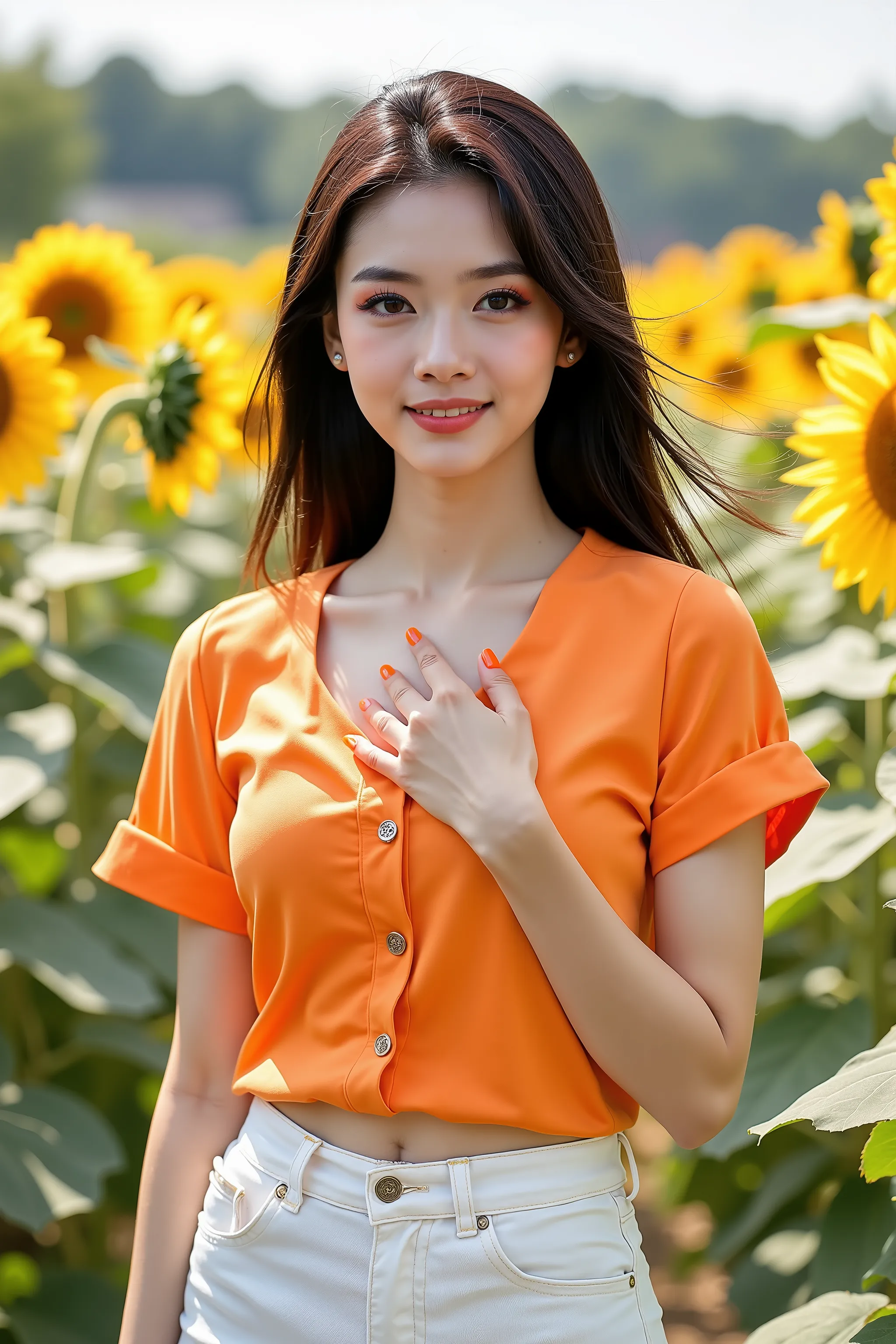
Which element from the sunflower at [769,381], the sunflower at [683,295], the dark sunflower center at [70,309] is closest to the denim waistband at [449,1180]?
the dark sunflower center at [70,309]

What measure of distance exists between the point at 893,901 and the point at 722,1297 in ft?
8.46

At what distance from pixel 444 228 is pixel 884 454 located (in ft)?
Result: 2.31

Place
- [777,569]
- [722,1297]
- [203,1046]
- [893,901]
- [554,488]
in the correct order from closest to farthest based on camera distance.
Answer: [893,901] < [203,1046] < [554,488] < [777,569] < [722,1297]

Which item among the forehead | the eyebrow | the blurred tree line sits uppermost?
the blurred tree line

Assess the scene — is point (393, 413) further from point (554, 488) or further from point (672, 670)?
point (672, 670)

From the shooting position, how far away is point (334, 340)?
1696 mm

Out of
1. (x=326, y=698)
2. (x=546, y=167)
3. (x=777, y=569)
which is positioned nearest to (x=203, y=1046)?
(x=326, y=698)

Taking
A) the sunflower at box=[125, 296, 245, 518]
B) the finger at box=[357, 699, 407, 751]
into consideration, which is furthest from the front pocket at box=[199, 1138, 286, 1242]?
the sunflower at box=[125, 296, 245, 518]

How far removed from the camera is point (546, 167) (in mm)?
1491

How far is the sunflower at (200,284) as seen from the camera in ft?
14.0

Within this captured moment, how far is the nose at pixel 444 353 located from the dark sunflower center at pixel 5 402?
140cm

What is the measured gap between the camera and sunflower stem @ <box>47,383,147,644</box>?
2.61 meters

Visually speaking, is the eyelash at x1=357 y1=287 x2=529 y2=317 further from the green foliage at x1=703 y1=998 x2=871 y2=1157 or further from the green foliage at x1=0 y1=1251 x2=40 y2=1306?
the green foliage at x1=0 y1=1251 x2=40 y2=1306

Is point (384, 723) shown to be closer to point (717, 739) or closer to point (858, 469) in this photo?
point (717, 739)
